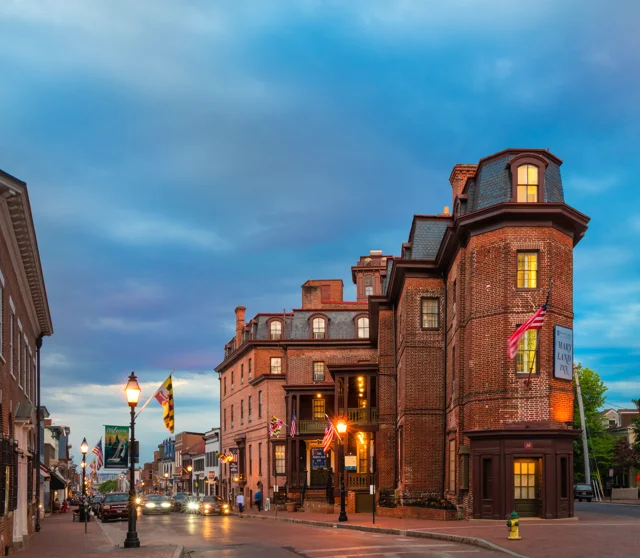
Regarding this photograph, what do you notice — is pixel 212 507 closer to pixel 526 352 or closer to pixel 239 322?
pixel 239 322

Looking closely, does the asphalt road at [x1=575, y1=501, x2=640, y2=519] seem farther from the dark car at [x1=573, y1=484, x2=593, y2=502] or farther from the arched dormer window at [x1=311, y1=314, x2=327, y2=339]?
the arched dormer window at [x1=311, y1=314, x2=327, y2=339]

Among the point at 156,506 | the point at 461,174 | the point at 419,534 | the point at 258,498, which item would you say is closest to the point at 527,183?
the point at 461,174

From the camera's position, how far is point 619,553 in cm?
1967

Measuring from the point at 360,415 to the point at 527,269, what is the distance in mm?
21200

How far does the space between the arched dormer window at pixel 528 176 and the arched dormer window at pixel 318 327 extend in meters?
38.8

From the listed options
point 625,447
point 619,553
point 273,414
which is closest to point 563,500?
point 619,553

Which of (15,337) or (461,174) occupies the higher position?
(461,174)

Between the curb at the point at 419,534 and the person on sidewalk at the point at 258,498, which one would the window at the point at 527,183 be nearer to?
the curb at the point at 419,534

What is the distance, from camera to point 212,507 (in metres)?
58.3

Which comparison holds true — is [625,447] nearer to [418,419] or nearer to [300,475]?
[300,475]

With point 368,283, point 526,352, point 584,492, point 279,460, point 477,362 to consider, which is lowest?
point 584,492

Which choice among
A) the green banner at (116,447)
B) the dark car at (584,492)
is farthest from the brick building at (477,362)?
the dark car at (584,492)

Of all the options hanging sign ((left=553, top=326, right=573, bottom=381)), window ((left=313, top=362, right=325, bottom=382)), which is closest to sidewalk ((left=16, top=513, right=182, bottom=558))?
hanging sign ((left=553, top=326, right=573, bottom=381))

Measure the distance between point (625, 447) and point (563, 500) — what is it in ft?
163
